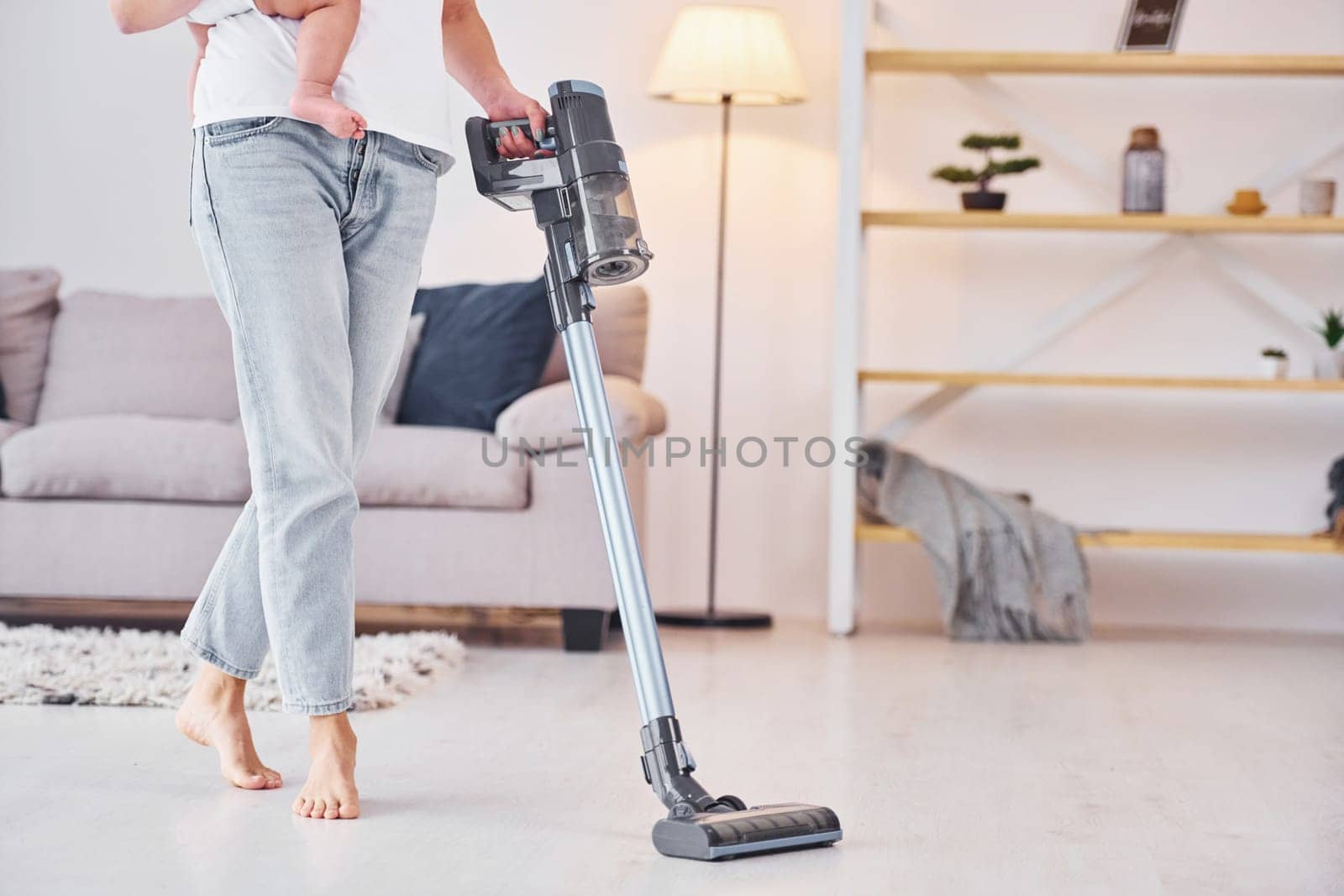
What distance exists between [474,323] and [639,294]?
40 centimetres

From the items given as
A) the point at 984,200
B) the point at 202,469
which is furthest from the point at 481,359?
the point at 984,200

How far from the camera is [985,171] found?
3451 mm

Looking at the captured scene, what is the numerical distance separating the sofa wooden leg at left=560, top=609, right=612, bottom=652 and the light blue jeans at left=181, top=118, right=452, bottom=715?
4.57ft

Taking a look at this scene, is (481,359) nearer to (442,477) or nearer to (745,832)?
(442,477)

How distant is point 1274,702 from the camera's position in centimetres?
255

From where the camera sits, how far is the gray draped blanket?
3.29m

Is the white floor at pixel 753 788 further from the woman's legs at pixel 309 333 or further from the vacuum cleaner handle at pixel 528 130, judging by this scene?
the vacuum cleaner handle at pixel 528 130

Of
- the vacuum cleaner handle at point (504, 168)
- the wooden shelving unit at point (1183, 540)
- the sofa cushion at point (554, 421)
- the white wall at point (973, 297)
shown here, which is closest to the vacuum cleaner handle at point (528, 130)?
the vacuum cleaner handle at point (504, 168)

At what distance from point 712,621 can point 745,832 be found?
2068mm

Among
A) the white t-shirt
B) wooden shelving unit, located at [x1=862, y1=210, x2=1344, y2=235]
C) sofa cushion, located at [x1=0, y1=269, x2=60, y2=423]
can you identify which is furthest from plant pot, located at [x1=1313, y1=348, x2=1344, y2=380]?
sofa cushion, located at [x1=0, y1=269, x2=60, y2=423]

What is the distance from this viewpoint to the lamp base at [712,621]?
11.5 feet

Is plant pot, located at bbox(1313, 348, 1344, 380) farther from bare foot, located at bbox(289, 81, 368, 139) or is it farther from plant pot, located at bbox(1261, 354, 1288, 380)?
bare foot, located at bbox(289, 81, 368, 139)

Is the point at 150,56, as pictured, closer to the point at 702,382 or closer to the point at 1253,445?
the point at 702,382

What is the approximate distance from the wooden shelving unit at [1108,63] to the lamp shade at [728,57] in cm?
22
